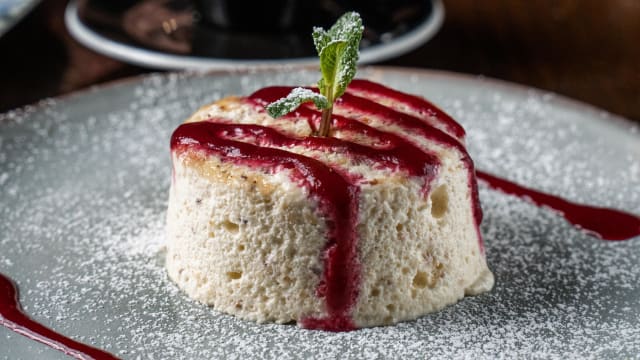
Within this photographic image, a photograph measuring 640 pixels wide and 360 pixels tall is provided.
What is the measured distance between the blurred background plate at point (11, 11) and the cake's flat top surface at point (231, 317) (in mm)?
613

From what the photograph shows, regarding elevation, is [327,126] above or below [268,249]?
above

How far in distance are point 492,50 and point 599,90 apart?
49 centimetres

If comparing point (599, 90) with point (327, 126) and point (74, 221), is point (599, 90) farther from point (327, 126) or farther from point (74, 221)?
point (74, 221)

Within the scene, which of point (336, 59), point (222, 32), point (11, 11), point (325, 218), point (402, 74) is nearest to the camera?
point (325, 218)

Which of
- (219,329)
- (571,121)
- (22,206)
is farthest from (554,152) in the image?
(22,206)

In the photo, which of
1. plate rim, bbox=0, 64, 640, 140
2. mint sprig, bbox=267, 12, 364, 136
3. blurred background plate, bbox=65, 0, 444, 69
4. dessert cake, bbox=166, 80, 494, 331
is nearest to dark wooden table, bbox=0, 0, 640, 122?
blurred background plate, bbox=65, 0, 444, 69

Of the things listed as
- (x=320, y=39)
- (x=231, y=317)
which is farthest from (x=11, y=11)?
(x=231, y=317)

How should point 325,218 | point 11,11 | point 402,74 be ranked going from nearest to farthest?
point 325,218, point 402,74, point 11,11

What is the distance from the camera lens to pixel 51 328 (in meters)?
1.86

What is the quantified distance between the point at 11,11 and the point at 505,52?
176 centimetres

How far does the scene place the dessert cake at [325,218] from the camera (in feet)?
5.96

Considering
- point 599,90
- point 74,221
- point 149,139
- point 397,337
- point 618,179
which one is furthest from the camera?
point 599,90

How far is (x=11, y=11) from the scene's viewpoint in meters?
3.26

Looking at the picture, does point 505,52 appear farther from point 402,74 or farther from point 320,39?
point 320,39
